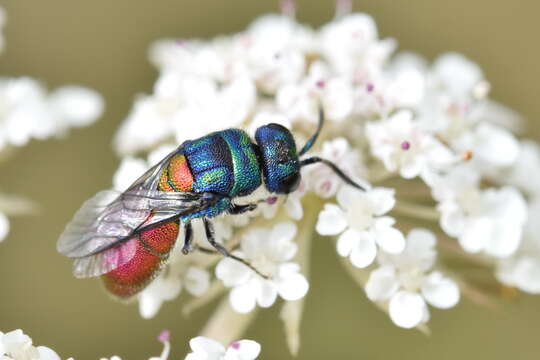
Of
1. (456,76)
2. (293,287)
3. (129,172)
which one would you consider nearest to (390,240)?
(293,287)

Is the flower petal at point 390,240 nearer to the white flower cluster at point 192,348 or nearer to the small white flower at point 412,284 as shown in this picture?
the small white flower at point 412,284

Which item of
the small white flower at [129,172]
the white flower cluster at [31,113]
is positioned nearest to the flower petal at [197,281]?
the small white flower at [129,172]

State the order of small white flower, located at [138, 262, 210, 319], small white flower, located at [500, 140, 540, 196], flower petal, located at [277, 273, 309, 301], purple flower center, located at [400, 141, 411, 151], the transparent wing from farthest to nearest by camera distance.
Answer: small white flower, located at [500, 140, 540, 196]
purple flower center, located at [400, 141, 411, 151]
small white flower, located at [138, 262, 210, 319]
flower petal, located at [277, 273, 309, 301]
the transparent wing

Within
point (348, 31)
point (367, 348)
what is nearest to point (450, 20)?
point (348, 31)

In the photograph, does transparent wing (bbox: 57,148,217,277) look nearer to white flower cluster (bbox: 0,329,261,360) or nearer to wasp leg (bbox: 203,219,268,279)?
wasp leg (bbox: 203,219,268,279)

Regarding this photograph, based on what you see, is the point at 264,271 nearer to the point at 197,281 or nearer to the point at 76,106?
the point at 197,281

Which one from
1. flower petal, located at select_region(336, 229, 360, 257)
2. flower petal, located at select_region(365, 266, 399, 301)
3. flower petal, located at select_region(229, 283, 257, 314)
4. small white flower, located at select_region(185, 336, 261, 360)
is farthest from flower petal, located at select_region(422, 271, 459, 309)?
small white flower, located at select_region(185, 336, 261, 360)
